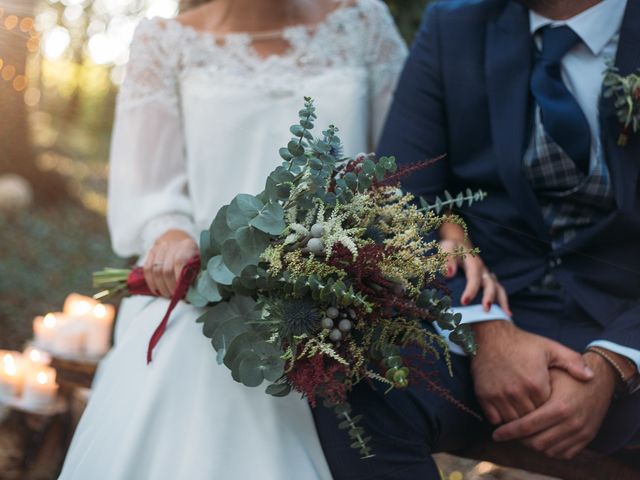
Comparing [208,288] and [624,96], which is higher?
[624,96]

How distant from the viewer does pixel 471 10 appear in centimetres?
218

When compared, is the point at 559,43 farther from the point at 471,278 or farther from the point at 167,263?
the point at 167,263

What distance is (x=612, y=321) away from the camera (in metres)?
1.94

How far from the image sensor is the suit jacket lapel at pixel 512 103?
6.59ft

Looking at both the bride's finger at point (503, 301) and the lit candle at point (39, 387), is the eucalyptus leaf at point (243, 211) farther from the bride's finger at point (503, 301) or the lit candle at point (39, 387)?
the lit candle at point (39, 387)

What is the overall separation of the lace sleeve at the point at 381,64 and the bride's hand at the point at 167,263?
2.87 feet

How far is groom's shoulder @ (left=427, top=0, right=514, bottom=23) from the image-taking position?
7.11 feet

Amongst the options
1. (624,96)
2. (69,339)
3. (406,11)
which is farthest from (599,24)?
(69,339)

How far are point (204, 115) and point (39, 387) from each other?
1345 mm

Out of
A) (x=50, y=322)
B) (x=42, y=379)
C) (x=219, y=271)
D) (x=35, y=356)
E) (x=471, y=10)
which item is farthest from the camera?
(x=50, y=322)

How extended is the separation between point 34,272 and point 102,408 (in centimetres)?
455

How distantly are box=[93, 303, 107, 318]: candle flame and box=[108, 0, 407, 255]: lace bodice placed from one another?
3.09ft

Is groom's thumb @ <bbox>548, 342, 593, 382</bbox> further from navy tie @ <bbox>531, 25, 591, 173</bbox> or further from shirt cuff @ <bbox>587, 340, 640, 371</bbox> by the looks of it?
navy tie @ <bbox>531, 25, 591, 173</bbox>

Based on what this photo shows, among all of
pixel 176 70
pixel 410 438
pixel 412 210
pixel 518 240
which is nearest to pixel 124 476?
pixel 410 438
